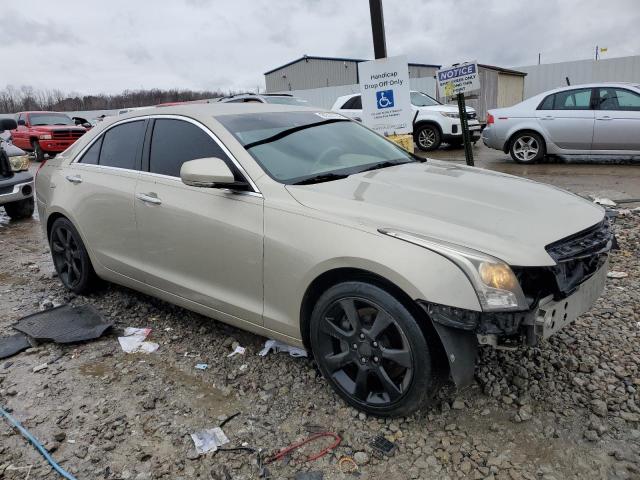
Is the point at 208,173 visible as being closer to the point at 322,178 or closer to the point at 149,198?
the point at 322,178

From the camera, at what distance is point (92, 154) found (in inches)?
172

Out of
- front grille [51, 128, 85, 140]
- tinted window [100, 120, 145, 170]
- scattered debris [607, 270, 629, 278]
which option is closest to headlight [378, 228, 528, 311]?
tinted window [100, 120, 145, 170]

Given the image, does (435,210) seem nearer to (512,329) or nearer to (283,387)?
(512,329)

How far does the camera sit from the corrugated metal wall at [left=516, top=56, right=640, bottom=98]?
74.6ft

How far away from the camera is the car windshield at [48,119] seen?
18625mm

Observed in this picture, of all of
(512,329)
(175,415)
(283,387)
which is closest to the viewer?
(512,329)

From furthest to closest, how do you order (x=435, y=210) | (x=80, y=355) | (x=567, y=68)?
(x=567, y=68), (x=80, y=355), (x=435, y=210)

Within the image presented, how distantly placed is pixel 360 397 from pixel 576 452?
1048 millimetres

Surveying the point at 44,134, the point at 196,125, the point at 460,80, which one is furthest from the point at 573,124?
the point at 44,134

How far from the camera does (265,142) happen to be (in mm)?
3379

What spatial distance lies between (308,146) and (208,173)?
0.79m

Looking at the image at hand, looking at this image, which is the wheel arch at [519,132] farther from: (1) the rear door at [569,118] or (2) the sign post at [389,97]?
(2) the sign post at [389,97]

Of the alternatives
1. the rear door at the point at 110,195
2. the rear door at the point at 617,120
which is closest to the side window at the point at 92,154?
the rear door at the point at 110,195

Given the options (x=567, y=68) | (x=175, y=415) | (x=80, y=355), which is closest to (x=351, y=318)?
(x=175, y=415)
